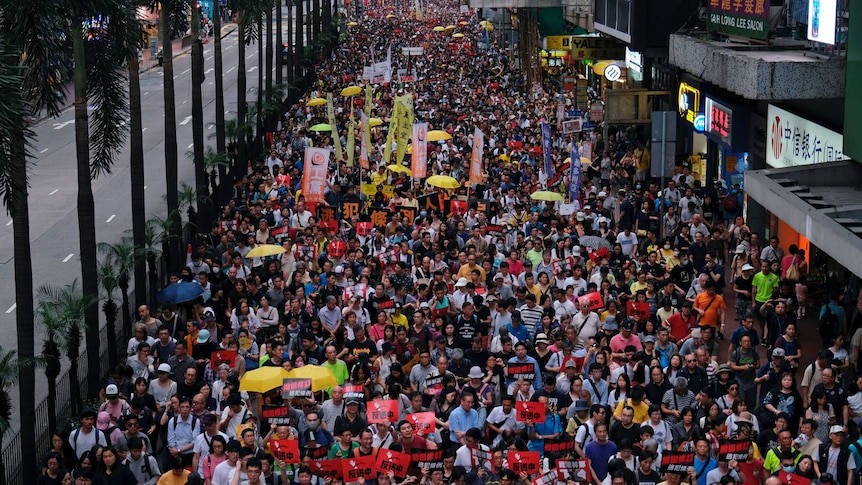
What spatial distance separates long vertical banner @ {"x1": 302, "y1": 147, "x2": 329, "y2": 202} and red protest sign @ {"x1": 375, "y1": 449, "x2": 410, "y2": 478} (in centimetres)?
1461

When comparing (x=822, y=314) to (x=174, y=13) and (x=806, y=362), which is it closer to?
(x=806, y=362)

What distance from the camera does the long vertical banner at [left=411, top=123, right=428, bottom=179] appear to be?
102 feet

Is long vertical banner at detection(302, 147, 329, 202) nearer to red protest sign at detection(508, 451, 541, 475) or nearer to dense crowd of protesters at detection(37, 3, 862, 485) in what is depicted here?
dense crowd of protesters at detection(37, 3, 862, 485)

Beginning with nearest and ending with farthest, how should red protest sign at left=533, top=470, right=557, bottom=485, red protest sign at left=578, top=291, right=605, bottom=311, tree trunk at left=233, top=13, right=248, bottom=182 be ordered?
red protest sign at left=533, top=470, right=557, bottom=485, red protest sign at left=578, top=291, right=605, bottom=311, tree trunk at left=233, top=13, right=248, bottom=182

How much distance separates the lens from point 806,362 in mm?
20453

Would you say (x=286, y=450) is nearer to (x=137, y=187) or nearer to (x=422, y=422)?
(x=422, y=422)

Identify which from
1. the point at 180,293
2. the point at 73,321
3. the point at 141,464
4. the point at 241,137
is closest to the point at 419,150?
the point at 180,293

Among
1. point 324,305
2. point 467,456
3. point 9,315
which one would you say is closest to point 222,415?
point 467,456

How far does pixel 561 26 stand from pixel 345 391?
1847 inches

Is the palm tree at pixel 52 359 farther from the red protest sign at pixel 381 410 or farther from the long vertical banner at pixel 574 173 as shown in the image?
the long vertical banner at pixel 574 173

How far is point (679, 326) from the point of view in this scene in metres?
18.8

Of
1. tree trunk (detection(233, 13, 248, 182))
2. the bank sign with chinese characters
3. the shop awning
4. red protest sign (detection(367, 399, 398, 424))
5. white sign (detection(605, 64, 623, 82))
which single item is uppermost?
the bank sign with chinese characters

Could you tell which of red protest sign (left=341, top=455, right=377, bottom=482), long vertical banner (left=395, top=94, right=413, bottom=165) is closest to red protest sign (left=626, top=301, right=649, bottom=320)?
red protest sign (left=341, top=455, right=377, bottom=482)

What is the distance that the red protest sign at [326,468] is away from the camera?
13.9 meters
